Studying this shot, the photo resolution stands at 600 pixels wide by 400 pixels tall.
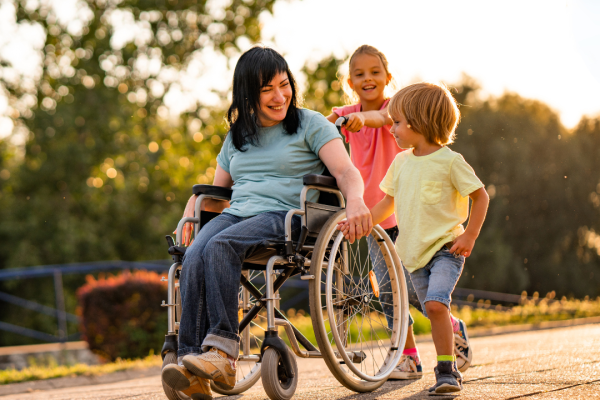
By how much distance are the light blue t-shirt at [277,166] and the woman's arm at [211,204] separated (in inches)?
5.7

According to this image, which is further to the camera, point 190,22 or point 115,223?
point 115,223

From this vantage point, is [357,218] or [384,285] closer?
[357,218]

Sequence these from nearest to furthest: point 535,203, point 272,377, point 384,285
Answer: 1. point 272,377
2. point 384,285
3. point 535,203

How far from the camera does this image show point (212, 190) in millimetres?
2756

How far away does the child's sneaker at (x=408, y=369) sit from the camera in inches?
119

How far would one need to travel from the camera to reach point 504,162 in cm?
1895

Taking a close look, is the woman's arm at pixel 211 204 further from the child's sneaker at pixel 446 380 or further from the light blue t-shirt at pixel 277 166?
the child's sneaker at pixel 446 380

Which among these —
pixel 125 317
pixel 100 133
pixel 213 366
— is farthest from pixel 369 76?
pixel 100 133

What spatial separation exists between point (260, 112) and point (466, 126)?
17269 millimetres

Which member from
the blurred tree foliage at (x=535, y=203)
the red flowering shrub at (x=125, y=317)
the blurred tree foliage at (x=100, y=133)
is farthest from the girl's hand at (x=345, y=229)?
the blurred tree foliage at (x=535, y=203)

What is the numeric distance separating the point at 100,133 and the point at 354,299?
14.2 metres

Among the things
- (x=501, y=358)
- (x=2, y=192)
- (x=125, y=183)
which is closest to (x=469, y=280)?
(x=125, y=183)

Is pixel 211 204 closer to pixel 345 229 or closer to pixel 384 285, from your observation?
pixel 345 229

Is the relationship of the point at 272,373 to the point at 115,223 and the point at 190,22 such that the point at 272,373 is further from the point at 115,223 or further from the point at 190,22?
the point at 115,223
